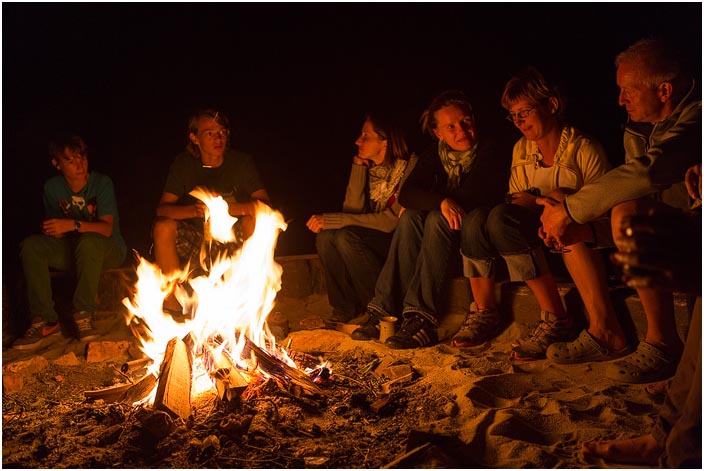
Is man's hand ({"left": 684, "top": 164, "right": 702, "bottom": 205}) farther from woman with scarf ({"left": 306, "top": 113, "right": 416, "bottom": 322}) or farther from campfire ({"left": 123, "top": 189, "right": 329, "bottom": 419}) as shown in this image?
woman with scarf ({"left": 306, "top": 113, "right": 416, "bottom": 322})

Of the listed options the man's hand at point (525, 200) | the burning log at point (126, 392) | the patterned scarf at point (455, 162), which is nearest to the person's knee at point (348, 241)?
the patterned scarf at point (455, 162)

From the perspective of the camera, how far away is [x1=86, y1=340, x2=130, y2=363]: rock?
420 centimetres

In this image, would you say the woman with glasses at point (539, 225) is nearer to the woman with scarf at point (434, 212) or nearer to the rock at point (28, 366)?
the woman with scarf at point (434, 212)

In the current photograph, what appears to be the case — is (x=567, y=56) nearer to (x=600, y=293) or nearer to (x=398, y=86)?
(x=398, y=86)

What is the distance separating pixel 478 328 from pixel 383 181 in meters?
1.52

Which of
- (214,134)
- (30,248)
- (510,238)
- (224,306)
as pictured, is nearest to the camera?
(224,306)

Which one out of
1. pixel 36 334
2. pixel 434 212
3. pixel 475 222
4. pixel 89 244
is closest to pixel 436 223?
pixel 434 212

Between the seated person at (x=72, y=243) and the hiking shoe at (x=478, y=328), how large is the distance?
2.85 metres

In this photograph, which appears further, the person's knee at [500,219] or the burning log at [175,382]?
the person's knee at [500,219]

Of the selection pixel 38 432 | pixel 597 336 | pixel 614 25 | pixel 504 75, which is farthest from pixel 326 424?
pixel 614 25

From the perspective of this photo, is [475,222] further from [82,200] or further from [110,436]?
[82,200]

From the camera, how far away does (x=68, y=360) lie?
4.16 metres

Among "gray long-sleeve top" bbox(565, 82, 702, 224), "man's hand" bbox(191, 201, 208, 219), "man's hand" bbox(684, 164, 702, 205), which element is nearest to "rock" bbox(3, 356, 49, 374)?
"man's hand" bbox(191, 201, 208, 219)

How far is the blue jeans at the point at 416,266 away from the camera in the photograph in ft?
14.3
